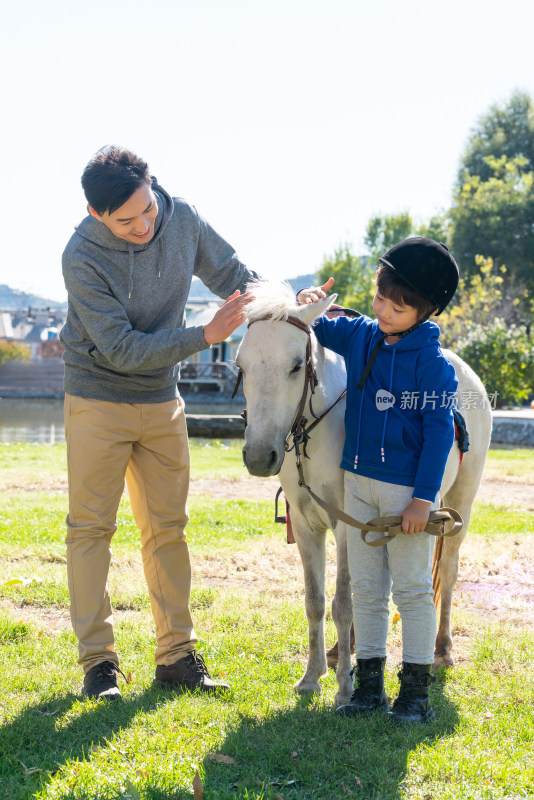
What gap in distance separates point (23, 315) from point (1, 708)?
92.2m

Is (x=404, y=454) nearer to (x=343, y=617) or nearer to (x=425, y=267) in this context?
(x=425, y=267)

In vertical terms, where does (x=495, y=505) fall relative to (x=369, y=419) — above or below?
below

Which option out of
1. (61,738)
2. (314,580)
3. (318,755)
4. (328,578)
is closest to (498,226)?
A: (328,578)

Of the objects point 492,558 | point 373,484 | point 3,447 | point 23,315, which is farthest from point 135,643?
point 23,315

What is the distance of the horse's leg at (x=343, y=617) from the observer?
3570 mm

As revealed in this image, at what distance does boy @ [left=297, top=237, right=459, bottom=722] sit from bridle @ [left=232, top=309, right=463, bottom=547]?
2.8 inches

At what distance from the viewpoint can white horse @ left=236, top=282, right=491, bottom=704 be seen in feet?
10.5

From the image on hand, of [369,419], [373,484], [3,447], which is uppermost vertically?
[369,419]

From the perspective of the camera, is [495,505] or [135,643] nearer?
[135,643]

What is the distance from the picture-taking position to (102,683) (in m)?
3.55

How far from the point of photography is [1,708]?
3377 mm

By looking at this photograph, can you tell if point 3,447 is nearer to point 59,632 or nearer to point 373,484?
point 59,632

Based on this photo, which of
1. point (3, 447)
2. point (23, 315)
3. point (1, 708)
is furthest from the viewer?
point (23, 315)

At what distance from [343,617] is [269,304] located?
1612 millimetres
